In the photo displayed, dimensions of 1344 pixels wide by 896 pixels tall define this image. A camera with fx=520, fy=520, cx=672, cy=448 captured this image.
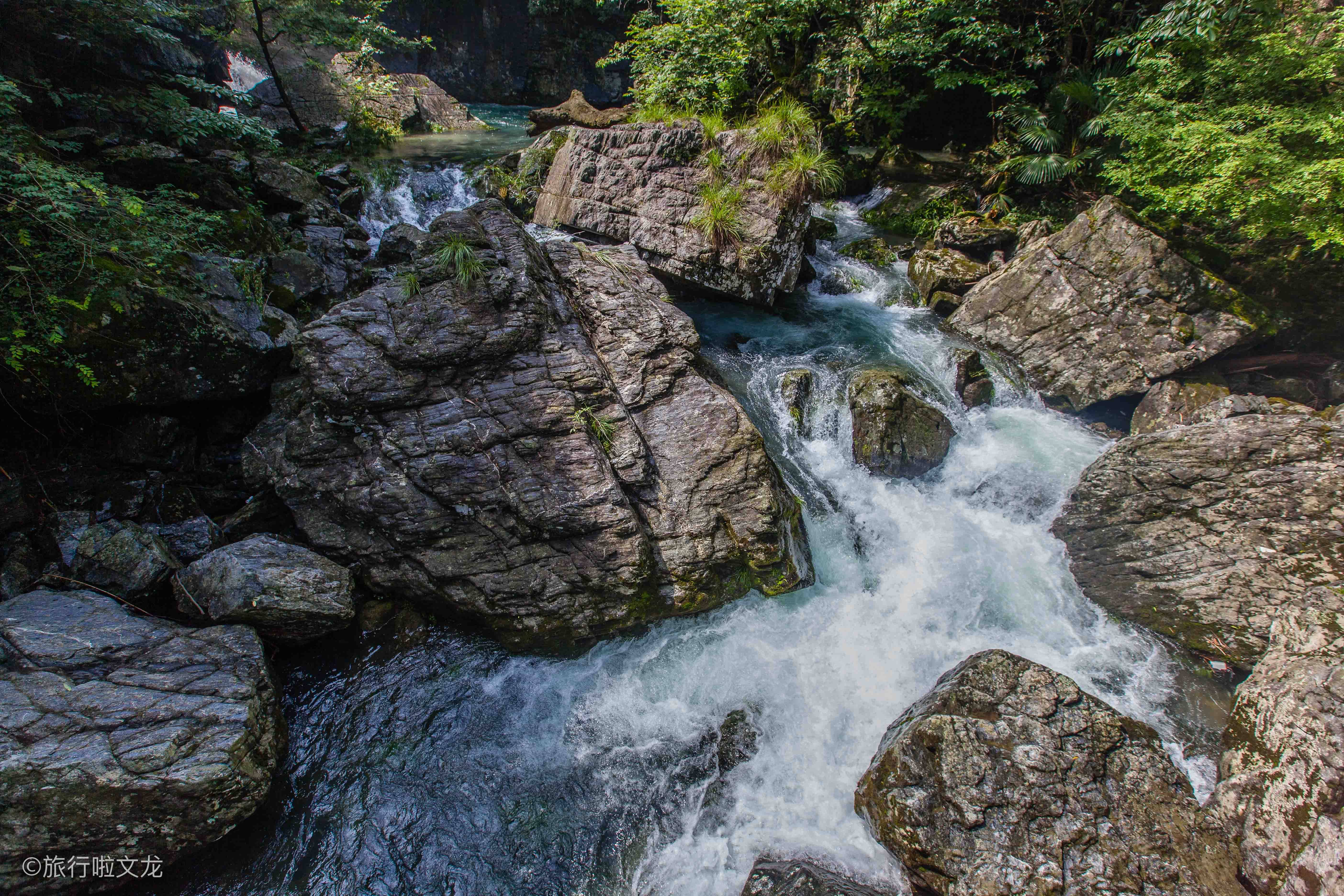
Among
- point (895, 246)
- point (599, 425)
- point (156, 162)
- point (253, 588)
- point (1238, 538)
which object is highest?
point (156, 162)

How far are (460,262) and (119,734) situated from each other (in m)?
5.17

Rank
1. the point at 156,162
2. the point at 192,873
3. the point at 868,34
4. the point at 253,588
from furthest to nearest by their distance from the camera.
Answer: the point at 868,34
the point at 156,162
the point at 253,588
the point at 192,873

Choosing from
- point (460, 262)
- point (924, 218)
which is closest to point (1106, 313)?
point (924, 218)

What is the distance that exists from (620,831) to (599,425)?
3.91 metres

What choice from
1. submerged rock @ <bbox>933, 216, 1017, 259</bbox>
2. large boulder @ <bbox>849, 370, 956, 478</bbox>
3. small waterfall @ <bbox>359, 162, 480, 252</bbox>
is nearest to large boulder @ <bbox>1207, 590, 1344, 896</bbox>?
large boulder @ <bbox>849, 370, 956, 478</bbox>

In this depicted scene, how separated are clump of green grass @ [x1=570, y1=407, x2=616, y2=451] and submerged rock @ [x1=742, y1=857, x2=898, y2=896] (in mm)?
4065

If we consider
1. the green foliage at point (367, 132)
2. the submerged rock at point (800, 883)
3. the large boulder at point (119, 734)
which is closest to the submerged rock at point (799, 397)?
the submerged rock at point (800, 883)

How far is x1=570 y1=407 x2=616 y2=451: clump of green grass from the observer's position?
5.85 meters

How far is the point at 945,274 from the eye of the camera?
10.8 metres

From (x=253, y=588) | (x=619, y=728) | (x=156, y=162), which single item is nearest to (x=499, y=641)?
(x=619, y=728)

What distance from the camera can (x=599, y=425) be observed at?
236 inches

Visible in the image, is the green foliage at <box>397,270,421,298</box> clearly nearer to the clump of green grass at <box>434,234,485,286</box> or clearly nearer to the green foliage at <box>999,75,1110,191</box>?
the clump of green grass at <box>434,234,485,286</box>

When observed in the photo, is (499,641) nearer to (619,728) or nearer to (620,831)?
(619,728)

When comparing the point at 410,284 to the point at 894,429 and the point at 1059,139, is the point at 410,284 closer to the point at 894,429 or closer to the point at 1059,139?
the point at 894,429
